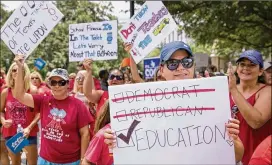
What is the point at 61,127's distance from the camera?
170 inches

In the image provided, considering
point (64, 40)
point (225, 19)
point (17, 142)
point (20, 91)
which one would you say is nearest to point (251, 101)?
point (20, 91)

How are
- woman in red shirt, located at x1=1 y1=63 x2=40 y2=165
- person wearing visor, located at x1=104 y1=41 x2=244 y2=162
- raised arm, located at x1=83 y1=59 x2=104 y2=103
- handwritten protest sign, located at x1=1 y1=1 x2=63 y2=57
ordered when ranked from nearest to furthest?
person wearing visor, located at x1=104 y1=41 x2=244 y2=162, raised arm, located at x1=83 y1=59 x2=104 y2=103, handwritten protest sign, located at x1=1 y1=1 x2=63 y2=57, woman in red shirt, located at x1=1 y1=63 x2=40 y2=165

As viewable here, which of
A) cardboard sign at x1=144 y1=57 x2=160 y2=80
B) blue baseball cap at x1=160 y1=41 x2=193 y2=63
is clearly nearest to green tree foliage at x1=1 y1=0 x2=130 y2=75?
cardboard sign at x1=144 y1=57 x2=160 y2=80

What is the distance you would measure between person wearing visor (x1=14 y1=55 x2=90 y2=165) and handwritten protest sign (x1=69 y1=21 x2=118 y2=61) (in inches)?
75.8

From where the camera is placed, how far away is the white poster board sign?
587cm

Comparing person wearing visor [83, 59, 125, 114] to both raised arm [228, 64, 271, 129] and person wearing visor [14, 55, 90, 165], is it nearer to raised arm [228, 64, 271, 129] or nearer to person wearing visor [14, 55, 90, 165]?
person wearing visor [14, 55, 90, 165]

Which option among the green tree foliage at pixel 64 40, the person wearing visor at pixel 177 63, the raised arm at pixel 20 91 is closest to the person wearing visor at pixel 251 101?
Answer: the person wearing visor at pixel 177 63

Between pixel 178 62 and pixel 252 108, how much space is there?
0.85 metres

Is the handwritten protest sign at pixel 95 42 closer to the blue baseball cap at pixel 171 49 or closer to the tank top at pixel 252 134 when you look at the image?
the tank top at pixel 252 134

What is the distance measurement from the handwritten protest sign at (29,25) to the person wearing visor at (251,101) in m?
2.88

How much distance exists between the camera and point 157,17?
19.5ft

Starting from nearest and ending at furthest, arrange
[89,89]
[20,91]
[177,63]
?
[177,63]
[20,91]
[89,89]

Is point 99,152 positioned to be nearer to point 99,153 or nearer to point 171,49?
point 99,153

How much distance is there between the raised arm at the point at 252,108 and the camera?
10.3ft
